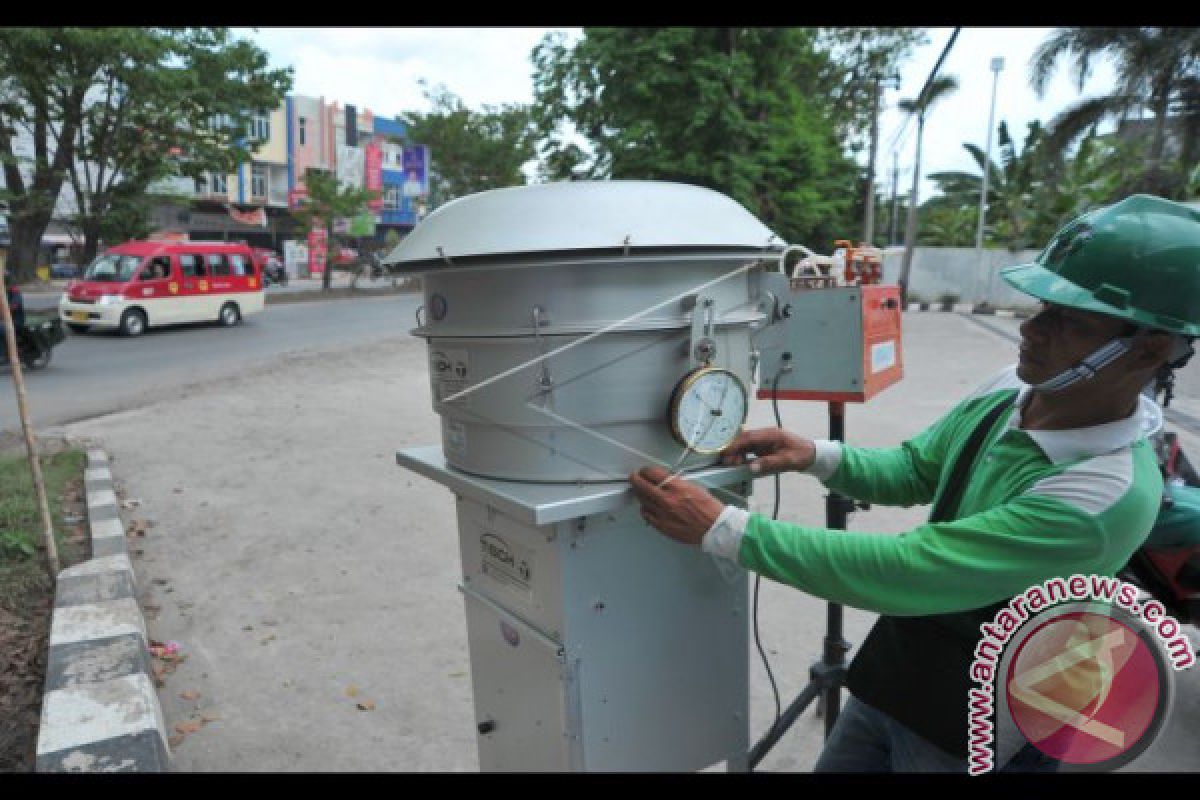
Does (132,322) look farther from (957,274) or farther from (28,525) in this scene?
(957,274)

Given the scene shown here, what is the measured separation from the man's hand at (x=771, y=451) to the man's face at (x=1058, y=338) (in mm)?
498

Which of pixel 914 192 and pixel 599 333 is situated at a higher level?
pixel 914 192

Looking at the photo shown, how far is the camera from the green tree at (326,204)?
25719 millimetres

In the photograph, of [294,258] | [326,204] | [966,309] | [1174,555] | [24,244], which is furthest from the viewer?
[294,258]

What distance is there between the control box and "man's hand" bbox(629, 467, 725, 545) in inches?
28.5

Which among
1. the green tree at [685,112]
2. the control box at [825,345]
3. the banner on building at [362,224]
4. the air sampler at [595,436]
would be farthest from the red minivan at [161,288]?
the control box at [825,345]

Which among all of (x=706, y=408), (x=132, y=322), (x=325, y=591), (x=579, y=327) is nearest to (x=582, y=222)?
(x=579, y=327)

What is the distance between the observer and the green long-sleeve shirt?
4.02 ft

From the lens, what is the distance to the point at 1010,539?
1.23 m

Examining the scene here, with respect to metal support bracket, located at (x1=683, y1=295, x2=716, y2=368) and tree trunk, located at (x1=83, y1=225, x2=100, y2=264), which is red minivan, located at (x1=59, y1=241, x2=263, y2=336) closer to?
tree trunk, located at (x1=83, y1=225, x2=100, y2=264)

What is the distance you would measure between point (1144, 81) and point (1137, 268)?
18.2 meters

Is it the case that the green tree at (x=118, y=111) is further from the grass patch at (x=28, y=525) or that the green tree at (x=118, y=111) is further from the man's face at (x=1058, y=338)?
the man's face at (x=1058, y=338)
